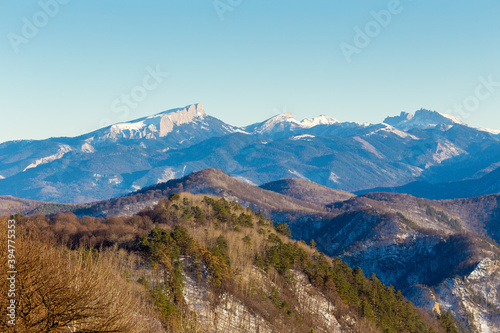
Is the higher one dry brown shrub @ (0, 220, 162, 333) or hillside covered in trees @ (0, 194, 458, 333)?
dry brown shrub @ (0, 220, 162, 333)

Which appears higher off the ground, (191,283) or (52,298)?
(52,298)

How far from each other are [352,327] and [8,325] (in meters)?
103

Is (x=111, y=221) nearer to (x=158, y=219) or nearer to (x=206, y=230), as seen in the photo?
(x=158, y=219)

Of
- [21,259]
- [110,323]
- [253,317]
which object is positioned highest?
[21,259]

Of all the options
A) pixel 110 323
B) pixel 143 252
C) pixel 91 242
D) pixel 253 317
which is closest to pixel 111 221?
pixel 91 242

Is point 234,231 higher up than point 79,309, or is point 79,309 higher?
point 79,309

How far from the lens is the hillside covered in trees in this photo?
31781mm

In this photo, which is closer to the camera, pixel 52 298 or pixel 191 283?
pixel 52 298

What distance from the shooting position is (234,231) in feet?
458

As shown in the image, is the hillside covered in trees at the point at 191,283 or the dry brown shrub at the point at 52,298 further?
the hillside covered in trees at the point at 191,283

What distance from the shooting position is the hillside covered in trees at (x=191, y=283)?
31.8 meters

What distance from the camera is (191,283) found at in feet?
315

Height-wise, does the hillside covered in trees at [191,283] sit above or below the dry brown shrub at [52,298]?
below

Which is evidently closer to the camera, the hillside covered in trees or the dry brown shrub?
the dry brown shrub
